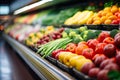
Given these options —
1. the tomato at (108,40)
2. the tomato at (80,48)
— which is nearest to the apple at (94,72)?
the tomato at (108,40)

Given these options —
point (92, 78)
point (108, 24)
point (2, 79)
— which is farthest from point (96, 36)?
point (2, 79)

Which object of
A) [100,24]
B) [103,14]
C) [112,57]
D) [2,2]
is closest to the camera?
[112,57]

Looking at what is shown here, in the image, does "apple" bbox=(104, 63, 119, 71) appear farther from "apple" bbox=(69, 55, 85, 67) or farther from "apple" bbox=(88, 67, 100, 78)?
"apple" bbox=(69, 55, 85, 67)

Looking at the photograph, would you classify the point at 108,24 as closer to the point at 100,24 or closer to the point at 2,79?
the point at 100,24

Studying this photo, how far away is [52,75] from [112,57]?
100cm

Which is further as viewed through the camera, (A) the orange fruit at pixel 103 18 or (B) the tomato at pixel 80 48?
(A) the orange fruit at pixel 103 18

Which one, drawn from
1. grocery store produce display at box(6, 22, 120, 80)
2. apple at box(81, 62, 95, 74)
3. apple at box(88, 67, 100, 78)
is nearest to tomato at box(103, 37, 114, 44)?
grocery store produce display at box(6, 22, 120, 80)

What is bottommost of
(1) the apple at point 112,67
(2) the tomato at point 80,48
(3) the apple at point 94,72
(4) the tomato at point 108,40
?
(3) the apple at point 94,72

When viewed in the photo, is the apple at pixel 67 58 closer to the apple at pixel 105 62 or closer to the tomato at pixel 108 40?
the tomato at pixel 108 40

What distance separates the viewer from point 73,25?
16.6 feet

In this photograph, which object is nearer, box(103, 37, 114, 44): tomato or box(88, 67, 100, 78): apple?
box(88, 67, 100, 78): apple

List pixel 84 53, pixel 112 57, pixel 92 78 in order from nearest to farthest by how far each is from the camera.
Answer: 1. pixel 92 78
2. pixel 112 57
3. pixel 84 53

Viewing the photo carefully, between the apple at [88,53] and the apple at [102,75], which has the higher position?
the apple at [88,53]

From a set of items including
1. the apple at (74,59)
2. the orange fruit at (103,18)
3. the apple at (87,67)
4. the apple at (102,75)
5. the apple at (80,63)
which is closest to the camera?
the apple at (102,75)
